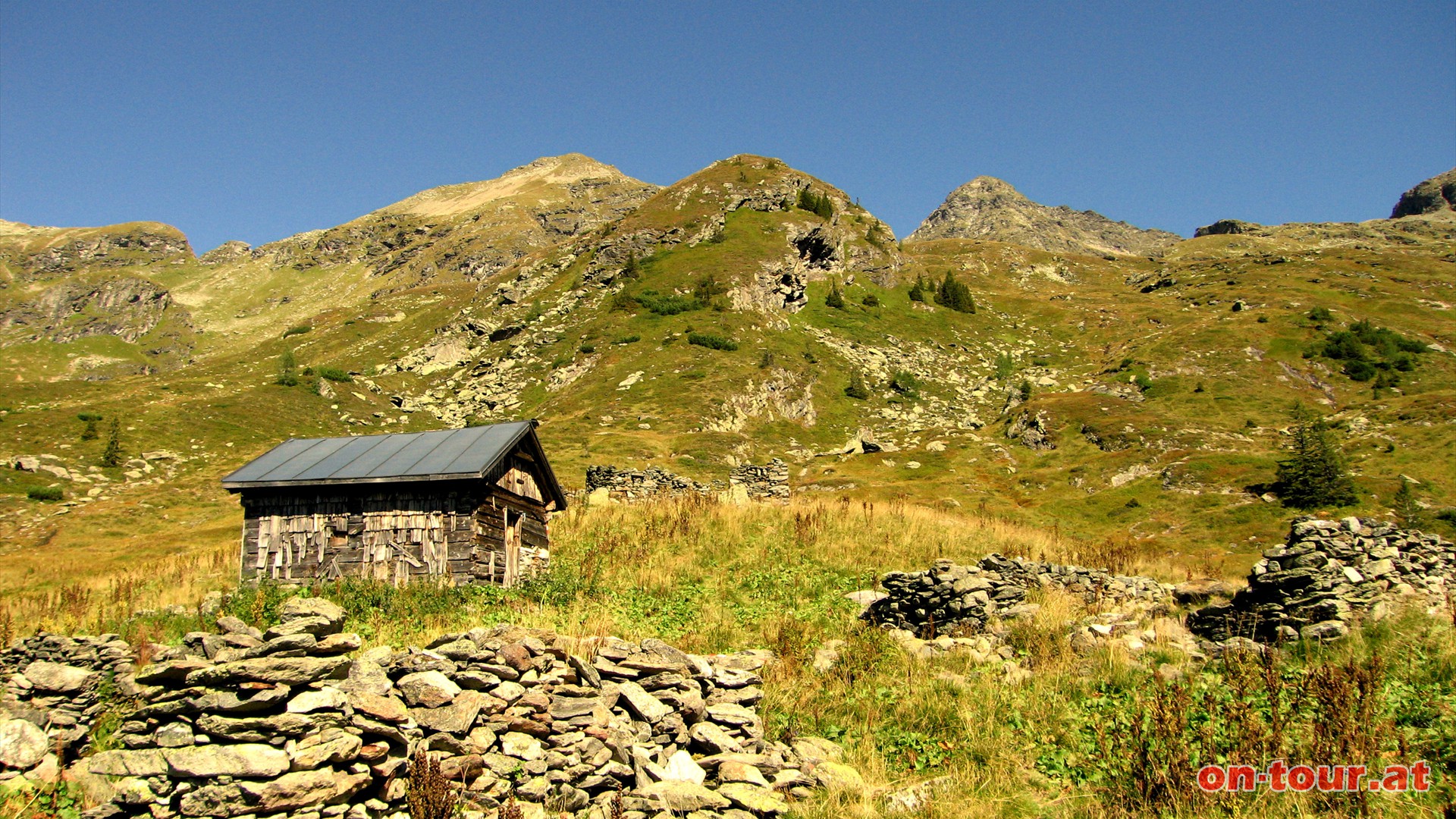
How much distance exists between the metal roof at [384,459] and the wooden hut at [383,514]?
0.12 ft

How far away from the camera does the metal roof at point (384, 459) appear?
55.2 feet

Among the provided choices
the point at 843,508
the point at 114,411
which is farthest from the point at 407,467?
the point at 114,411

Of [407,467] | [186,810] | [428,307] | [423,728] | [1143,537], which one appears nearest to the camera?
[186,810]

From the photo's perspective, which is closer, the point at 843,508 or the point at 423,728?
the point at 423,728

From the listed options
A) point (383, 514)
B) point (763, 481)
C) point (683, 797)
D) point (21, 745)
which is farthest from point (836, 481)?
point (21, 745)

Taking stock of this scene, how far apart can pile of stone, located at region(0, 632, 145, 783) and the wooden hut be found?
27.5 ft

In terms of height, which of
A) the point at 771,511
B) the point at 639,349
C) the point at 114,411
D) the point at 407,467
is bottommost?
the point at 771,511

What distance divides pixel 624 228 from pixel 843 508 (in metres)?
76.2

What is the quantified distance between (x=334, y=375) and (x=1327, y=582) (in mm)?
79315

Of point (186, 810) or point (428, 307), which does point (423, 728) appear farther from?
point (428, 307)

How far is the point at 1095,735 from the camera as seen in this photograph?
8438 millimetres

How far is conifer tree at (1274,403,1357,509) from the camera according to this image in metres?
32.8

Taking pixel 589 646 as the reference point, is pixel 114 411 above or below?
above

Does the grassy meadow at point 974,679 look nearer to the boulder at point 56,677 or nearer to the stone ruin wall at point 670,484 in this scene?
the boulder at point 56,677
